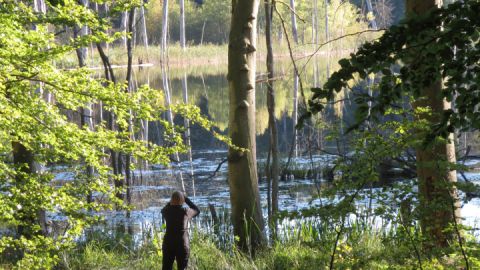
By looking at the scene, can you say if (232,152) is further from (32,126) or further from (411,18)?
(411,18)

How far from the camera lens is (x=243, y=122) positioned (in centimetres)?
895

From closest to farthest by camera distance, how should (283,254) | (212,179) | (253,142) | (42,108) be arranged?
(42,108) < (283,254) < (253,142) < (212,179)

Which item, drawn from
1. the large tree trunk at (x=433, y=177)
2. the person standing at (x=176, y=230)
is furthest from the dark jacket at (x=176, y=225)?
the large tree trunk at (x=433, y=177)

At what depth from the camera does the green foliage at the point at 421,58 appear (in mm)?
2496

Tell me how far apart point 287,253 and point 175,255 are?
4.65ft

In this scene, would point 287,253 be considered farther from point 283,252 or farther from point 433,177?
point 433,177

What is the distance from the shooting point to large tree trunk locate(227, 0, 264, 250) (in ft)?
28.6

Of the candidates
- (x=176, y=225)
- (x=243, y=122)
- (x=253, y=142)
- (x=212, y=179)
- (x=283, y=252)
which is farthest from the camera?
(x=212, y=179)

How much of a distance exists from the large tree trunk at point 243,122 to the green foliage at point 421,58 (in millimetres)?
6045

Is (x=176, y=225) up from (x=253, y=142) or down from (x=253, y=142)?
down

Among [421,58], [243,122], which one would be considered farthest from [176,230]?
[421,58]

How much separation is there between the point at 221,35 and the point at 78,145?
69.1 meters

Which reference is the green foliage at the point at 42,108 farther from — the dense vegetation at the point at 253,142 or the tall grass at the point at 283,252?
the tall grass at the point at 283,252

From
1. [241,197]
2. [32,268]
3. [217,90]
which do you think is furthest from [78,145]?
[217,90]
